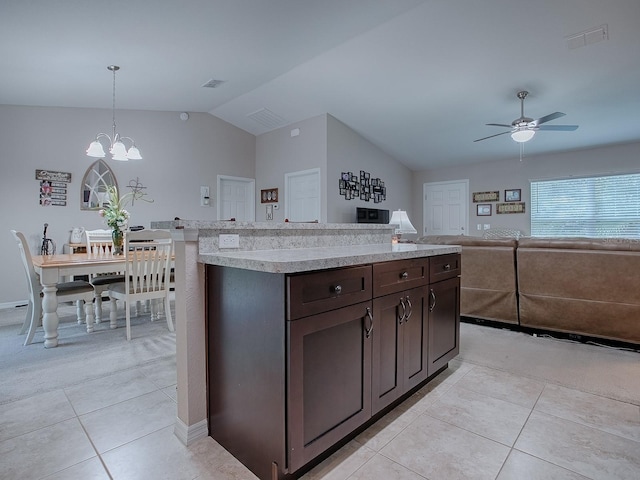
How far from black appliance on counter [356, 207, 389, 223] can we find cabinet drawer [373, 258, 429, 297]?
4.21m

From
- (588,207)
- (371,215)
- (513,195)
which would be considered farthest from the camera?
(513,195)

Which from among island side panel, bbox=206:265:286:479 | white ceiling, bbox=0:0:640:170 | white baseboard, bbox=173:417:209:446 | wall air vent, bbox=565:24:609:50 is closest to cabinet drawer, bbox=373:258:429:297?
island side panel, bbox=206:265:286:479

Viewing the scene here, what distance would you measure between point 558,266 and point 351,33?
10.8 ft

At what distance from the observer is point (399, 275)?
1757mm

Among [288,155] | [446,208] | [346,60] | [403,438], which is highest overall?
[346,60]

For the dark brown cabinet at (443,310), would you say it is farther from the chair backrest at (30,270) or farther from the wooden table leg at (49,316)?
the chair backrest at (30,270)

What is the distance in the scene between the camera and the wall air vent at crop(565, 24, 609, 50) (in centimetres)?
338

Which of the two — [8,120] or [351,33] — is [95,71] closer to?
[8,120]

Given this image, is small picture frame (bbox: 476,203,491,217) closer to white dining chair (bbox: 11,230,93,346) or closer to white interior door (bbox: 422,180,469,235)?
white interior door (bbox: 422,180,469,235)

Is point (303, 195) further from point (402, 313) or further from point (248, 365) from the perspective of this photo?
point (248, 365)

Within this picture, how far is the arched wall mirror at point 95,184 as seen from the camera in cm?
499

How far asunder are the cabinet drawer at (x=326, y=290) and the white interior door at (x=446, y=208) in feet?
22.2

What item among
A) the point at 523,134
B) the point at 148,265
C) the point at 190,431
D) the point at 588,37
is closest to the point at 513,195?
the point at 523,134

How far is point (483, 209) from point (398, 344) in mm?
6491
